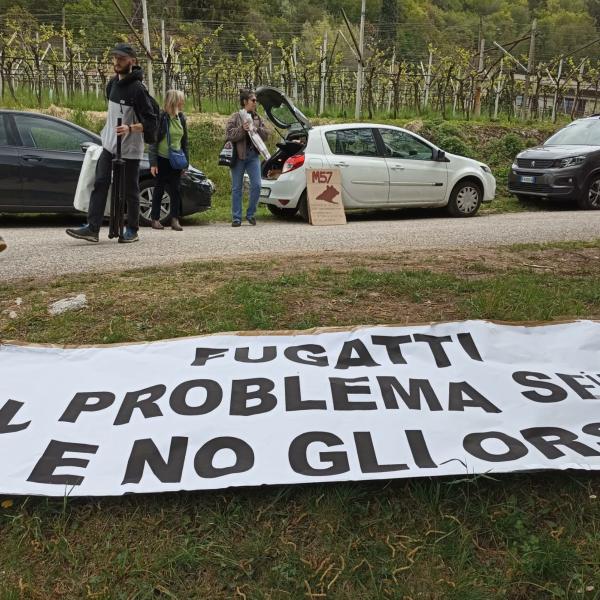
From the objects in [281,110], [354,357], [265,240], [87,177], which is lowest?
[265,240]

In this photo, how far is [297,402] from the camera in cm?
276

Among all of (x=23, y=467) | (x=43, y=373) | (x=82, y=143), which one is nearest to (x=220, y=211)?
(x=82, y=143)

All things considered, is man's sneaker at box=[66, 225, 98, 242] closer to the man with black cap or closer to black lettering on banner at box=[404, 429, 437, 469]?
the man with black cap

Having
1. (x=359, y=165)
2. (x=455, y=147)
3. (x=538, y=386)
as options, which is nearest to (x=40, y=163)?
(x=359, y=165)

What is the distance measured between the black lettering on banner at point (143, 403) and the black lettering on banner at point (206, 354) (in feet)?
0.82

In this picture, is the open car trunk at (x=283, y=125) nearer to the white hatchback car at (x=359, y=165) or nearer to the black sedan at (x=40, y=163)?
the white hatchback car at (x=359, y=165)

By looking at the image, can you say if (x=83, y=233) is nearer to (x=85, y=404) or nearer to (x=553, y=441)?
(x=85, y=404)

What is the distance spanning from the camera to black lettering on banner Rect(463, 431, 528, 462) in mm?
2475

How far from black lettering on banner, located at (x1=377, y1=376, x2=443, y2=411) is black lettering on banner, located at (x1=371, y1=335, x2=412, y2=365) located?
0.23 meters

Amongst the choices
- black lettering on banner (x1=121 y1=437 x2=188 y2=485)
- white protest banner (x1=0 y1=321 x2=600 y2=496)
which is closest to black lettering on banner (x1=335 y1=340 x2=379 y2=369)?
white protest banner (x1=0 y1=321 x2=600 y2=496)

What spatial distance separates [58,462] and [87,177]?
4913mm

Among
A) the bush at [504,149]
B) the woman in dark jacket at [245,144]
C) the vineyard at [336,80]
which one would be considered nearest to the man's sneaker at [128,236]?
the woman in dark jacket at [245,144]

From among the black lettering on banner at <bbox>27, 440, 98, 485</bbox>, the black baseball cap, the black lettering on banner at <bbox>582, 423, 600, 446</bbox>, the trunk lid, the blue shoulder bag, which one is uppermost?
the black baseball cap

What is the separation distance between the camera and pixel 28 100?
18000mm
